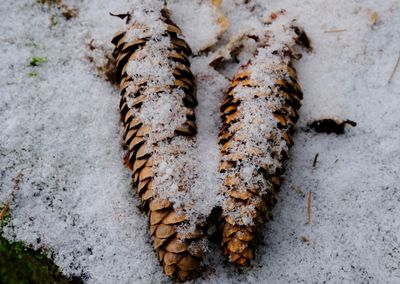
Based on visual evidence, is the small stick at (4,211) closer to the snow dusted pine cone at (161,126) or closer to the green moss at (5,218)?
the green moss at (5,218)

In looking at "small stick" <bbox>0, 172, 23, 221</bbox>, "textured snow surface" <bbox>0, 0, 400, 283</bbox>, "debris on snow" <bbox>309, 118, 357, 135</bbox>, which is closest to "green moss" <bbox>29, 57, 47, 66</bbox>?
"textured snow surface" <bbox>0, 0, 400, 283</bbox>

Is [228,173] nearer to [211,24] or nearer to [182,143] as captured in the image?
[182,143]

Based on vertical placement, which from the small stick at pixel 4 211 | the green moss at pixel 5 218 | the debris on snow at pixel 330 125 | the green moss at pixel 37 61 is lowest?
the green moss at pixel 5 218

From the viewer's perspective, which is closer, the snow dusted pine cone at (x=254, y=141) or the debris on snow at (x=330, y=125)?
the snow dusted pine cone at (x=254, y=141)

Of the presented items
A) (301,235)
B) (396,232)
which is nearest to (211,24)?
(301,235)

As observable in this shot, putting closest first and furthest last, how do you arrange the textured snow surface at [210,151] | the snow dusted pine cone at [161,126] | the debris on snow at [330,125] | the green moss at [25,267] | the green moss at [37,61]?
the green moss at [25,267] < the snow dusted pine cone at [161,126] < the textured snow surface at [210,151] < the debris on snow at [330,125] < the green moss at [37,61]

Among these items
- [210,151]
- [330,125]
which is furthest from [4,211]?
[330,125]

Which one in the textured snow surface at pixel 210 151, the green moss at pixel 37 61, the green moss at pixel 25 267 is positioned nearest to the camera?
the green moss at pixel 25 267

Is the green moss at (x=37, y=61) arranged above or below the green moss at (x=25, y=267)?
above

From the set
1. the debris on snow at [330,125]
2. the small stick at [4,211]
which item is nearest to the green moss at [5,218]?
the small stick at [4,211]
